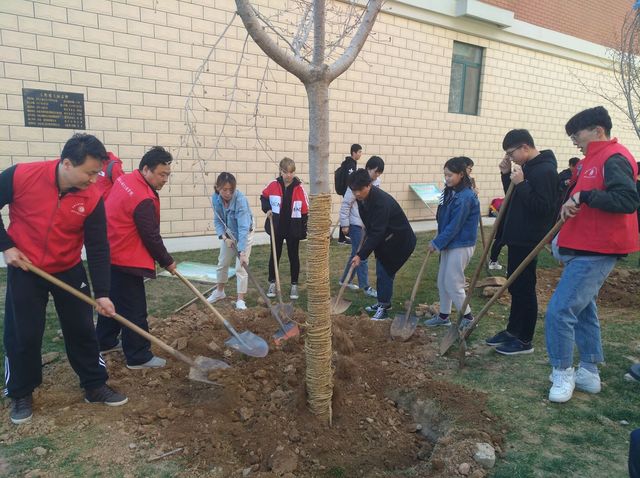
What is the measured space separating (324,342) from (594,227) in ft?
6.28

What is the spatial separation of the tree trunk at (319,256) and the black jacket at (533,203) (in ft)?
6.28

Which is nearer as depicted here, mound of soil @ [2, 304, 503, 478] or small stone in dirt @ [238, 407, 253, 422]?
mound of soil @ [2, 304, 503, 478]

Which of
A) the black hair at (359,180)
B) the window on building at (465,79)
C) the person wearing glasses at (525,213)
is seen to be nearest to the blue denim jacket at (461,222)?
the person wearing glasses at (525,213)

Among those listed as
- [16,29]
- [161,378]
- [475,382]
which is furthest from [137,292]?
[16,29]

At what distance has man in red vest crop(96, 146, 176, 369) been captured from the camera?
3.54 meters

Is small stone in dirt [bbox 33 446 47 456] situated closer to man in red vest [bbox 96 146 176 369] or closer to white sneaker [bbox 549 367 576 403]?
man in red vest [bbox 96 146 176 369]

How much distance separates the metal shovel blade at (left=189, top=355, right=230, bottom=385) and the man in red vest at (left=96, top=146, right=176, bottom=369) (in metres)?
0.51

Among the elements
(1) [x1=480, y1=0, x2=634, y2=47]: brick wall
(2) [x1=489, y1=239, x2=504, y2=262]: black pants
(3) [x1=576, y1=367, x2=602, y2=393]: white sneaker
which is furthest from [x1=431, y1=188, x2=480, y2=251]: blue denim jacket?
(1) [x1=480, y1=0, x2=634, y2=47]: brick wall

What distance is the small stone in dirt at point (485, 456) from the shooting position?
252cm

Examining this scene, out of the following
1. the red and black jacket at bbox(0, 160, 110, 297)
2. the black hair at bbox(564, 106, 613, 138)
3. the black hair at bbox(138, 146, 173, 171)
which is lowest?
the red and black jacket at bbox(0, 160, 110, 297)

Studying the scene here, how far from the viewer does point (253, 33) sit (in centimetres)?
241

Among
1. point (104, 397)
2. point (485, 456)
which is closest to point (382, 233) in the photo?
point (485, 456)

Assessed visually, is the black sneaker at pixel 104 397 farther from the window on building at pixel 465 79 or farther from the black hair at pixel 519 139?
the window on building at pixel 465 79

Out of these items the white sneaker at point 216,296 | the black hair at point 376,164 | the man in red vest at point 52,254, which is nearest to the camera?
the man in red vest at point 52,254
